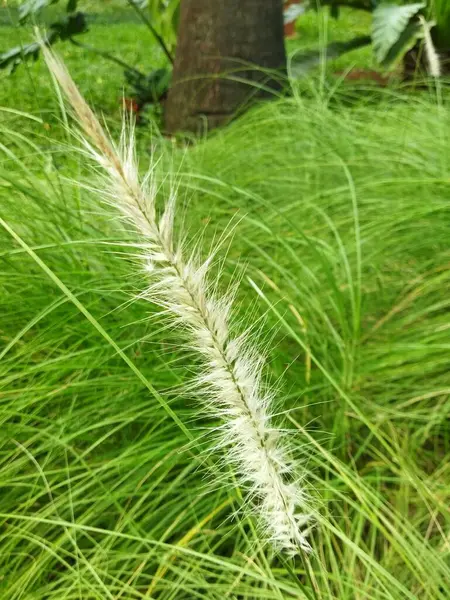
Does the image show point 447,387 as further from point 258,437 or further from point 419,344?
point 258,437

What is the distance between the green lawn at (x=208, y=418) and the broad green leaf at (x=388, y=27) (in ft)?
6.11

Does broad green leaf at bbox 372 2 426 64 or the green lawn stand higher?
broad green leaf at bbox 372 2 426 64

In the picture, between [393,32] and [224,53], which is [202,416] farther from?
[393,32]

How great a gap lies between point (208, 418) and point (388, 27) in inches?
107

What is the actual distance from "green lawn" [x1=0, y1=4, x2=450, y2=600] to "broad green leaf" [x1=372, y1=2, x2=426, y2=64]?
6.11ft

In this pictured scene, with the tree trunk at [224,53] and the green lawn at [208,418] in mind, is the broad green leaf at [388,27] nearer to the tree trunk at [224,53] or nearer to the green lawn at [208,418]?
the tree trunk at [224,53]

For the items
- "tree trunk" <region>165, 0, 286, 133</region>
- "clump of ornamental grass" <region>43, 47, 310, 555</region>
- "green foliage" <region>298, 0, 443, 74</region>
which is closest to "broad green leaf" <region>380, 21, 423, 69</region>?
"green foliage" <region>298, 0, 443, 74</region>

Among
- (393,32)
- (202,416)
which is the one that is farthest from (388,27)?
(202,416)

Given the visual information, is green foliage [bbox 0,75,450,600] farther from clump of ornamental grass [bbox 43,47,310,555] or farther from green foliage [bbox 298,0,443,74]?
green foliage [bbox 298,0,443,74]

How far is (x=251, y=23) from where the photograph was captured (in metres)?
3.35

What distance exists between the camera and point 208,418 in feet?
4.60

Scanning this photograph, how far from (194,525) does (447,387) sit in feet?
1.51

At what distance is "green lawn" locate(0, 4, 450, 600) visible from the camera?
112 centimetres

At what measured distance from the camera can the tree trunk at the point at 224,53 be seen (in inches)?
131
